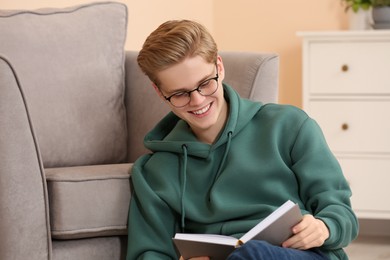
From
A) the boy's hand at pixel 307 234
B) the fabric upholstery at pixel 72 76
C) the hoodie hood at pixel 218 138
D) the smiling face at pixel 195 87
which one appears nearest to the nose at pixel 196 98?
the smiling face at pixel 195 87

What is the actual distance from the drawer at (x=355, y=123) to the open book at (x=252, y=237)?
68.6 inches

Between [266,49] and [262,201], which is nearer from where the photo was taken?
[262,201]

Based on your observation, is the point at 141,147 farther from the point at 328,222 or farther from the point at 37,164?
the point at 328,222

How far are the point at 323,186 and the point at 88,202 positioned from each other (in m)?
0.56

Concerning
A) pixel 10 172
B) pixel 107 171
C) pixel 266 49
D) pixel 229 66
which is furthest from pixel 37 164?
pixel 266 49

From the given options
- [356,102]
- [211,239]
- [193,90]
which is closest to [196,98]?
[193,90]

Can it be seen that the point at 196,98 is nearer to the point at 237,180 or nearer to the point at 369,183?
the point at 237,180

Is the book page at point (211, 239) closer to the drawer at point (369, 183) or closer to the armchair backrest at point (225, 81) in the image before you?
the armchair backrest at point (225, 81)

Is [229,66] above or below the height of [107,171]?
above

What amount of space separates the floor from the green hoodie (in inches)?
56.8

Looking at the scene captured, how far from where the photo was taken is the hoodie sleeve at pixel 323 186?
1493 millimetres

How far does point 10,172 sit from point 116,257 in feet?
1.20

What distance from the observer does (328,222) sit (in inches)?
57.4

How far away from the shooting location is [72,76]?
2152 mm
